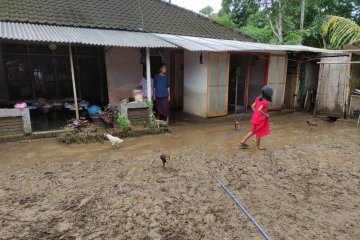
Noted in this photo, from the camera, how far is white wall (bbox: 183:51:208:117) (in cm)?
841

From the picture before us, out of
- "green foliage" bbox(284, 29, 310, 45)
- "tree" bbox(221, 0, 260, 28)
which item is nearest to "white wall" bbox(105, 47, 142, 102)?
"green foliage" bbox(284, 29, 310, 45)

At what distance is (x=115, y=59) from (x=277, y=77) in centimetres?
621

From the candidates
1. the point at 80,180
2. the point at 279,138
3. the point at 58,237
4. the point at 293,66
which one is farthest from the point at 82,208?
the point at 293,66

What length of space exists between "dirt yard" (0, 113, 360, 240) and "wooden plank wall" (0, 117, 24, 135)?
1.32ft

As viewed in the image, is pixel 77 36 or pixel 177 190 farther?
pixel 77 36

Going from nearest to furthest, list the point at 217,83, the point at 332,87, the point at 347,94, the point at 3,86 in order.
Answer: the point at 3,86
the point at 217,83
the point at 347,94
the point at 332,87

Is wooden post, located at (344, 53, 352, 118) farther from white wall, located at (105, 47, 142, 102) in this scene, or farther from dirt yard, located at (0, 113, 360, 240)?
white wall, located at (105, 47, 142, 102)

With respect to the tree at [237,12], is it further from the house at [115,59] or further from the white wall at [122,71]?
the white wall at [122,71]

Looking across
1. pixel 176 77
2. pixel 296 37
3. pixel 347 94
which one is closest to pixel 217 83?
pixel 176 77

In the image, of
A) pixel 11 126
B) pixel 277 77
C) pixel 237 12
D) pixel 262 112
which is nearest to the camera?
pixel 262 112

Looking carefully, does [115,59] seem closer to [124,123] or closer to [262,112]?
[124,123]

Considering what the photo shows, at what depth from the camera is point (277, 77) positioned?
997 cm

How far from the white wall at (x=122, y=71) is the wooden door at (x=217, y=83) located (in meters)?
2.61

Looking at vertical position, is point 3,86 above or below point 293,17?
below
